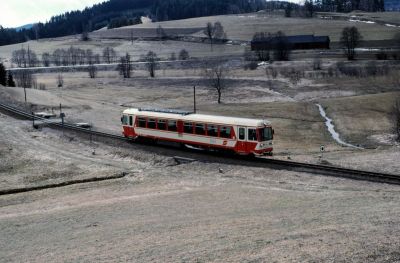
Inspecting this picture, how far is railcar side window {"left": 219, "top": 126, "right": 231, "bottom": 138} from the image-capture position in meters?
38.0

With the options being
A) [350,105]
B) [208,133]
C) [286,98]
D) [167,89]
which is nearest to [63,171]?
[208,133]

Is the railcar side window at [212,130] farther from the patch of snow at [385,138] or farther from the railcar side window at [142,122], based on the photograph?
the patch of snow at [385,138]

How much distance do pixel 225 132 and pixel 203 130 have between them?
2.04 metres

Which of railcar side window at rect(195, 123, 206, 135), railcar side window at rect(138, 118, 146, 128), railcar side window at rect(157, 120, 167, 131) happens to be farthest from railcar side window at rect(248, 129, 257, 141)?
railcar side window at rect(138, 118, 146, 128)

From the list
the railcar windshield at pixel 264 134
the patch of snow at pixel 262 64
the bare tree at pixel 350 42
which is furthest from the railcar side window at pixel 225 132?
the bare tree at pixel 350 42

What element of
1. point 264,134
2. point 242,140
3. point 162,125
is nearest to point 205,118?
point 242,140

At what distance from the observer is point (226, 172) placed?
35688 mm

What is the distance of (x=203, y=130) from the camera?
130 ft

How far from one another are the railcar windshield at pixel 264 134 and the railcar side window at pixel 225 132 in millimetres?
2412

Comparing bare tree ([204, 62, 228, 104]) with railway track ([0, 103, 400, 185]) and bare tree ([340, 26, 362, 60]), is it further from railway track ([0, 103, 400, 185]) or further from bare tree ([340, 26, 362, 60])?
railway track ([0, 103, 400, 185])

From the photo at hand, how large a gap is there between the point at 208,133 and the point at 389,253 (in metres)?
21.8

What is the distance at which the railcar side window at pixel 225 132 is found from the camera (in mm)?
38031

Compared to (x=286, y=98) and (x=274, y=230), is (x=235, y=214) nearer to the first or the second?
(x=274, y=230)

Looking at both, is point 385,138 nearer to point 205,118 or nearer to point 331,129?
point 331,129
